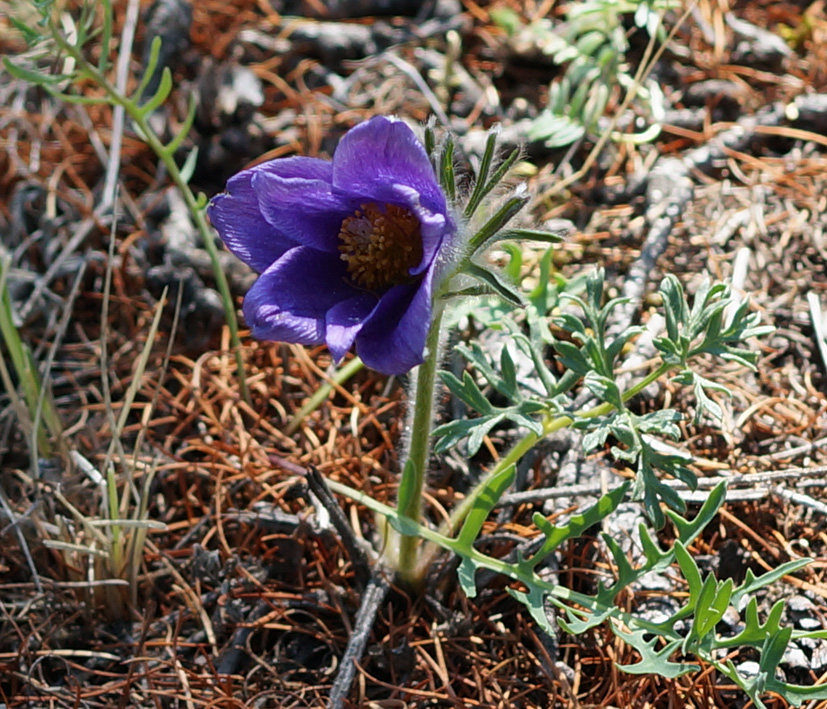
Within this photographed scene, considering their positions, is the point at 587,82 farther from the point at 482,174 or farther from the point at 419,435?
the point at 419,435

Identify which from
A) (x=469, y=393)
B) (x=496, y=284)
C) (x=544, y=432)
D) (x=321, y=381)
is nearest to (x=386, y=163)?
(x=496, y=284)

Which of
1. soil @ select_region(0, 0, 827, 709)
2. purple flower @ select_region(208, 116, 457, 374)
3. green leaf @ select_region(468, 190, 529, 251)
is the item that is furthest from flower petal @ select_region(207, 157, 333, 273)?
soil @ select_region(0, 0, 827, 709)

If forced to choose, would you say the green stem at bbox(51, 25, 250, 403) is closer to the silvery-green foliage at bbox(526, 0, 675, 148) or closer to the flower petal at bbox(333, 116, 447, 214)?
the flower petal at bbox(333, 116, 447, 214)

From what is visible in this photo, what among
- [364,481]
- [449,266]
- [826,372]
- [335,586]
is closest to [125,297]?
[364,481]

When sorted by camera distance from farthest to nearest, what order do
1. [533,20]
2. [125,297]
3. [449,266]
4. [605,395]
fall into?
[533,20], [125,297], [605,395], [449,266]

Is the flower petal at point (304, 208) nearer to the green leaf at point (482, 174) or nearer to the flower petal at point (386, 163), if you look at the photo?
the flower petal at point (386, 163)

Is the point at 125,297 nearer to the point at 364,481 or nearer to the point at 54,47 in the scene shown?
the point at 54,47

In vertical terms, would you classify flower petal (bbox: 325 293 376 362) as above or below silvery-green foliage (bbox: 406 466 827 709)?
above

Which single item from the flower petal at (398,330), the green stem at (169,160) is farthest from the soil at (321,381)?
the flower petal at (398,330)

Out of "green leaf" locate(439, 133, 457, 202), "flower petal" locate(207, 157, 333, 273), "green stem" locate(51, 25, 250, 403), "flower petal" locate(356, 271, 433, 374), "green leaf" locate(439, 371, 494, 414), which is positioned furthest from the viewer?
"green stem" locate(51, 25, 250, 403)
